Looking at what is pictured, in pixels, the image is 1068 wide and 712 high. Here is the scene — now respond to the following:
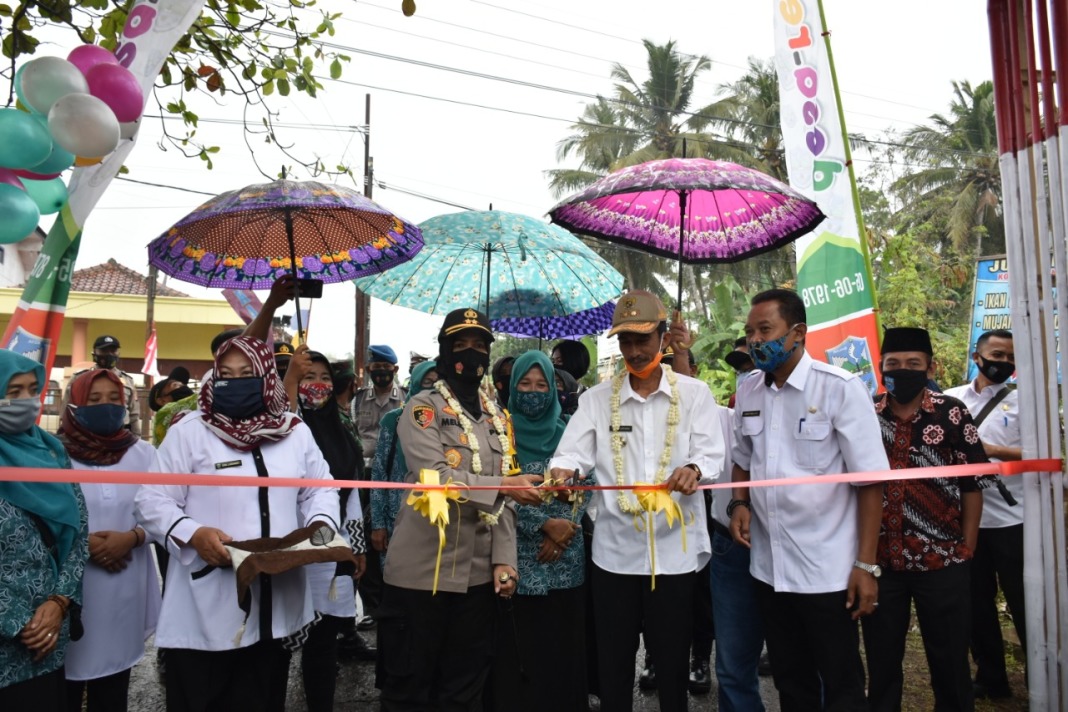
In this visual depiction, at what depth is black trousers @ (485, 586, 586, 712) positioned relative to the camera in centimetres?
451

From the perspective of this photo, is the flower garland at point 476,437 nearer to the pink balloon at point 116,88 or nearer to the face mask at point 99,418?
the face mask at point 99,418

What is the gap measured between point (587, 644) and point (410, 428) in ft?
6.55

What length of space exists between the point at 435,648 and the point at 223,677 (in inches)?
38.5

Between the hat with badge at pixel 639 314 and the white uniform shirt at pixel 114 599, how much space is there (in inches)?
94.2

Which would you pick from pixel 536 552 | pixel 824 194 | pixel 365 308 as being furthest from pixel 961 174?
pixel 536 552

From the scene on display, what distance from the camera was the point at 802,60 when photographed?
668cm

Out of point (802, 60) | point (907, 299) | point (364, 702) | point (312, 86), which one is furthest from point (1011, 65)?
point (907, 299)

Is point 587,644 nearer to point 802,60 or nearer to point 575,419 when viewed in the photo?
point 575,419

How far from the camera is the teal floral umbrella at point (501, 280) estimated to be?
6.43m

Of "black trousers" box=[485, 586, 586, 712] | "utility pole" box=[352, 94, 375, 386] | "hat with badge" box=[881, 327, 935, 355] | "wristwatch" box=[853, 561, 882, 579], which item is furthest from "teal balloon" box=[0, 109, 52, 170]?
"utility pole" box=[352, 94, 375, 386]

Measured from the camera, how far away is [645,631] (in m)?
3.96

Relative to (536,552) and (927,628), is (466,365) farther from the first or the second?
(927,628)

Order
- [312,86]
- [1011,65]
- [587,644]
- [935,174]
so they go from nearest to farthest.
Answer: [1011,65]
[587,644]
[312,86]
[935,174]

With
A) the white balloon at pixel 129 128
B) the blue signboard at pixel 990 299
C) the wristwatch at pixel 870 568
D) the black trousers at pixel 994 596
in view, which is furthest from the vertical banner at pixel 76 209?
the blue signboard at pixel 990 299
